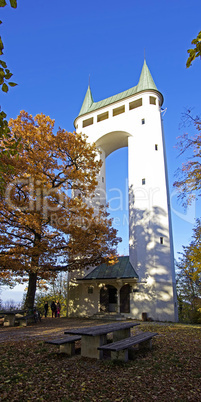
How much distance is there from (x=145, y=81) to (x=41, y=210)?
56.8ft

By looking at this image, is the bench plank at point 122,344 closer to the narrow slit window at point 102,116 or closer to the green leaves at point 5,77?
the green leaves at point 5,77

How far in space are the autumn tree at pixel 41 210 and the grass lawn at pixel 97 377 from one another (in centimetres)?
712

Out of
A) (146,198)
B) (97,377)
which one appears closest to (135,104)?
(146,198)

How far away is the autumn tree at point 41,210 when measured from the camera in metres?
14.1

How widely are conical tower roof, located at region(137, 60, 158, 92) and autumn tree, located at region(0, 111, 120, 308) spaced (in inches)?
456

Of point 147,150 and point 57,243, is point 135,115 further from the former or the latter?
point 57,243

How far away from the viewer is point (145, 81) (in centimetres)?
2547

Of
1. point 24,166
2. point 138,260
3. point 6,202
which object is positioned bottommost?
point 138,260

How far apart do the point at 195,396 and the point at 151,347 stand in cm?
331

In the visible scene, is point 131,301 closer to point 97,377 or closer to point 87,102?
point 97,377

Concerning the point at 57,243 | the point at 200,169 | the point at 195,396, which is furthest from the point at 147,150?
the point at 195,396

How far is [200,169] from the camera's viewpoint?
25.2 ft

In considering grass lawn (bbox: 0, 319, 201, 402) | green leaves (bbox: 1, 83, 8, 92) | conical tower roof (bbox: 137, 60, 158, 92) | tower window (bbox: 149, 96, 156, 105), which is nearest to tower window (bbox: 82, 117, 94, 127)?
conical tower roof (bbox: 137, 60, 158, 92)

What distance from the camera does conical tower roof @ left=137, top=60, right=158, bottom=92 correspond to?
2478 centimetres
